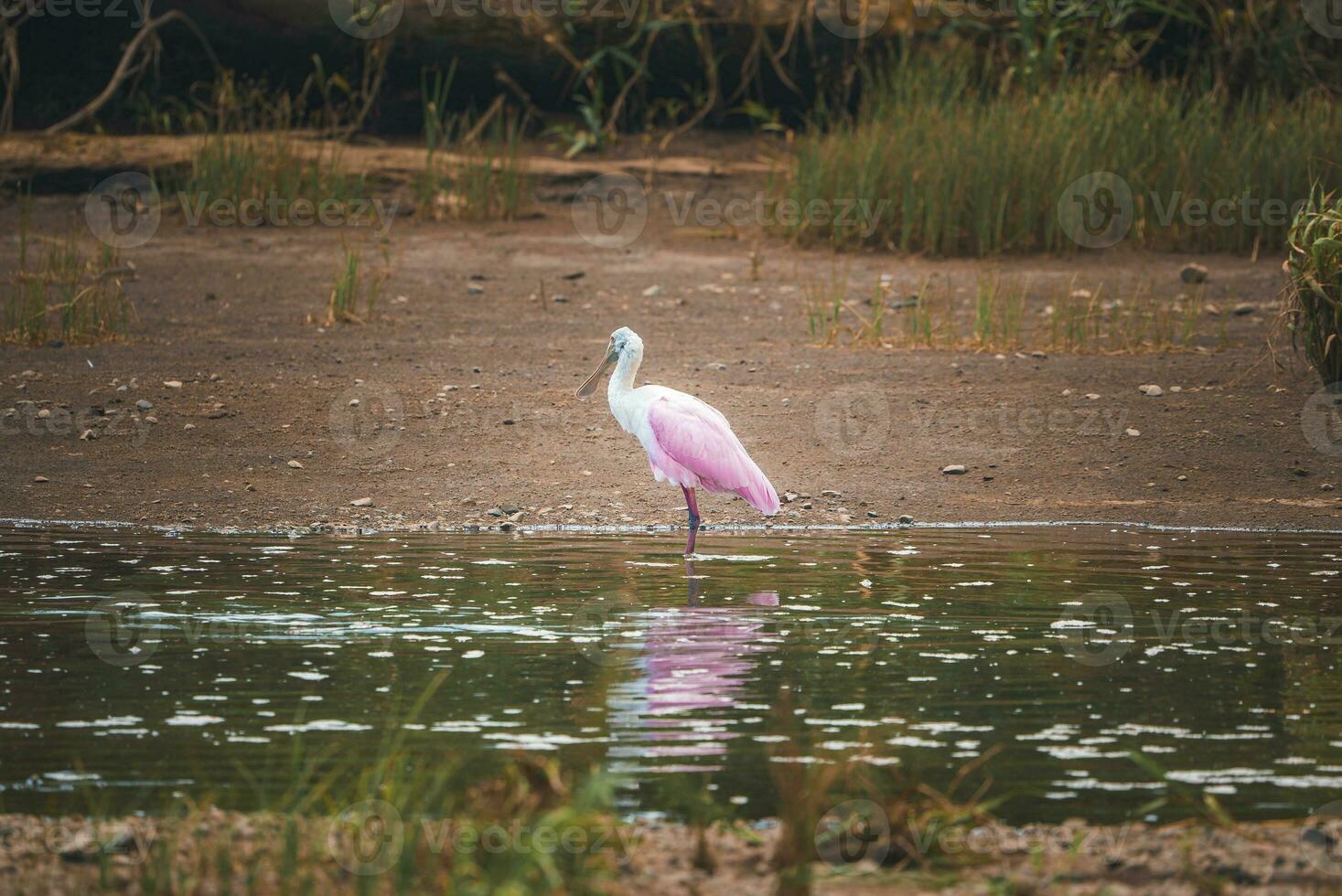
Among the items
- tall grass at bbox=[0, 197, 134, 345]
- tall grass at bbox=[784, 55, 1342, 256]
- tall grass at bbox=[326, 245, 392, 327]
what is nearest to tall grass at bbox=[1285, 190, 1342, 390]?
tall grass at bbox=[784, 55, 1342, 256]

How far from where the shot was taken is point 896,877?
4.16 m

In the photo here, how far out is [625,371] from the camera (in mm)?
9281

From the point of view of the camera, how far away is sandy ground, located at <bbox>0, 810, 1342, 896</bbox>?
13.2ft

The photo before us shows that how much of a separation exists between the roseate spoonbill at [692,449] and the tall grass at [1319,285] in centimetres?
347

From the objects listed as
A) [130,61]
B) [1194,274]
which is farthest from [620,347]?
[130,61]

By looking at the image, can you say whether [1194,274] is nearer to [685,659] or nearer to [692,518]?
[692,518]

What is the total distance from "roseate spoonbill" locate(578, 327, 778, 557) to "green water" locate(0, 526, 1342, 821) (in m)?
0.28

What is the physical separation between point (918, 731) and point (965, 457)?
5.09 meters

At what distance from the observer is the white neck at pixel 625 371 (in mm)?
9250

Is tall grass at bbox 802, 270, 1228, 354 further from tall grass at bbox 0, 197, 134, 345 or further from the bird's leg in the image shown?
tall grass at bbox 0, 197, 134, 345

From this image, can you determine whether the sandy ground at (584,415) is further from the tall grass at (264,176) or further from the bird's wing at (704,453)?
the tall grass at (264,176)

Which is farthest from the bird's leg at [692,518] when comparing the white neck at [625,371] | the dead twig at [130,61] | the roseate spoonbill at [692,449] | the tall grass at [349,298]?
the dead twig at [130,61]

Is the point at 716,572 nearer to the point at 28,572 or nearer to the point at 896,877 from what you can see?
the point at 28,572

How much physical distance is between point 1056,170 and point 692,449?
7.42 m
